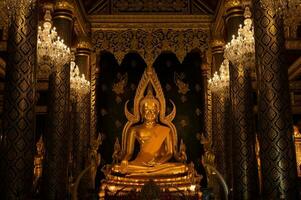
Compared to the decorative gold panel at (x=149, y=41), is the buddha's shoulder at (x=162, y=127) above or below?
below

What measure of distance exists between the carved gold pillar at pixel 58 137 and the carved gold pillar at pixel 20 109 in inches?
100

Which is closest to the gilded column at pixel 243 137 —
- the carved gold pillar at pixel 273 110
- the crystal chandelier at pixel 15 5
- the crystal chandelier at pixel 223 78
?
the crystal chandelier at pixel 223 78

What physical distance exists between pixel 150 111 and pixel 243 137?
4.58m

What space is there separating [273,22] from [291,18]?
0.81m

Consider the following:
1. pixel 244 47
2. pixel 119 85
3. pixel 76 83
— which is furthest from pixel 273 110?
pixel 119 85

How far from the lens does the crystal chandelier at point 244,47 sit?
713cm

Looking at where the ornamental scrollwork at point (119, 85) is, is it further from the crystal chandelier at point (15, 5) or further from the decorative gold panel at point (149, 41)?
the crystal chandelier at point (15, 5)

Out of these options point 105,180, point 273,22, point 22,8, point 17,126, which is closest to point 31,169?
point 17,126

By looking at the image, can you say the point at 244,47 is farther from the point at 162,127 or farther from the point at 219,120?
the point at 162,127

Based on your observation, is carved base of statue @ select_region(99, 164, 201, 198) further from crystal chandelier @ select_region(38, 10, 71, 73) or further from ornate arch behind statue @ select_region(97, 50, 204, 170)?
crystal chandelier @ select_region(38, 10, 71, 73)

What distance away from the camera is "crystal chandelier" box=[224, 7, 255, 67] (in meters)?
7.13

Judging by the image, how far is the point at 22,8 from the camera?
5367mm

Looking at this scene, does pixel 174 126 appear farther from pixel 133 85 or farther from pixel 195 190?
pixel 195 190

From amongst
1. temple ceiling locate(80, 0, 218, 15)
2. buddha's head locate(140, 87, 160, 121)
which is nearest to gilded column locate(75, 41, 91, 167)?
temple ceiling locate(80, 0, 218, 15)
